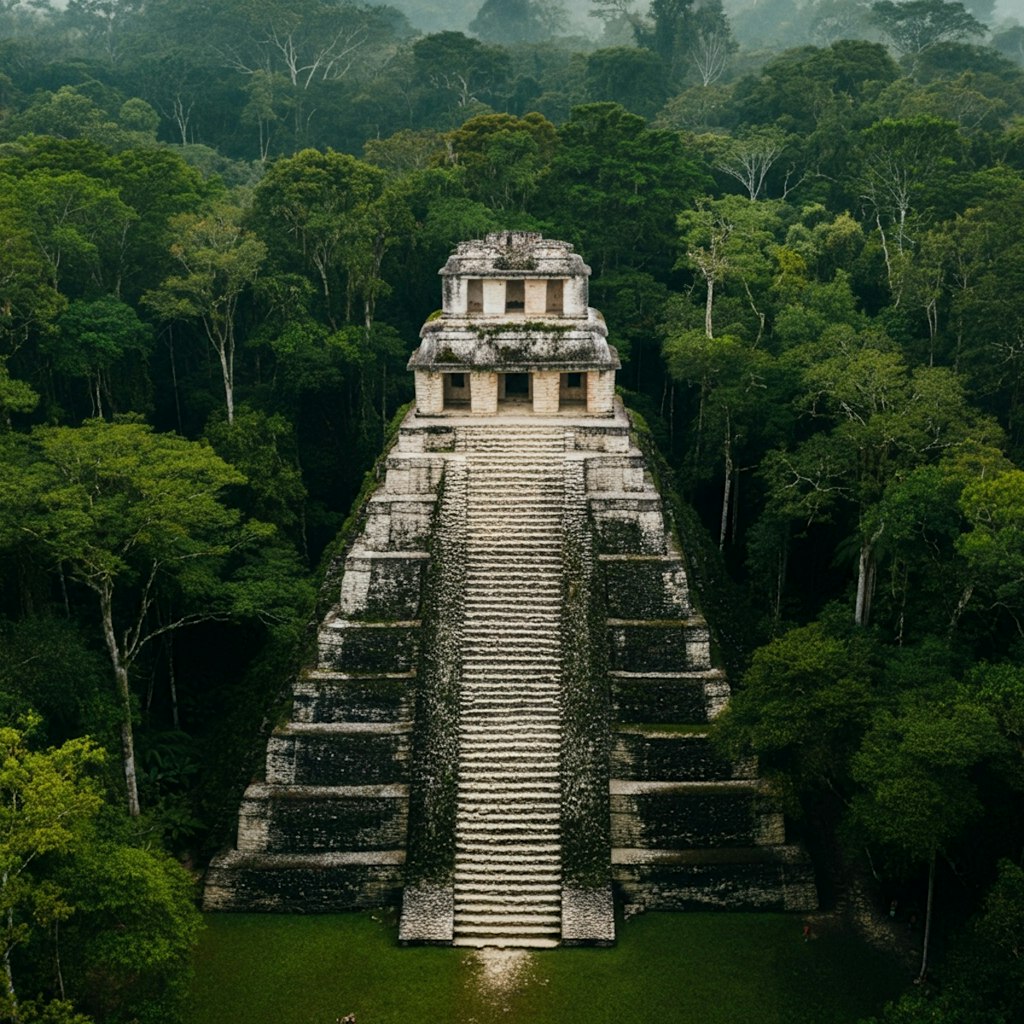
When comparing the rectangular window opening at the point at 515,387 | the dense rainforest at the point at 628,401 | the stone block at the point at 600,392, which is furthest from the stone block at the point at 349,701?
the rectangular window opening at the point at 515,387

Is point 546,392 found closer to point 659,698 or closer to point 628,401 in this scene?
point 659,698

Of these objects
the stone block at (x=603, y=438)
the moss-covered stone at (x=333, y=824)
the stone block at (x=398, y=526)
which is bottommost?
the moss-covered stone at (x=333, y=824)

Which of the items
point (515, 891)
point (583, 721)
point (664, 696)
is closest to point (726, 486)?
point (664, 696)

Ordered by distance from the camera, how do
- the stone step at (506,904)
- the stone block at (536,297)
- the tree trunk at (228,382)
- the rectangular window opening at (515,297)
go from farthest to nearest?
the tree trunk at (228,382) < the rectangular window opening at (515,297) < the stone block at (536,297) < the stone step at (506,904)

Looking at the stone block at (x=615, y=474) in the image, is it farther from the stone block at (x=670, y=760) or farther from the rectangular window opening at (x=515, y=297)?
the rectangular window opening at (x=515, y=297)

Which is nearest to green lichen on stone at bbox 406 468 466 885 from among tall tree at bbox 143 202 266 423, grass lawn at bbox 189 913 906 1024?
grass lawn at bbox 189 913 906 1024

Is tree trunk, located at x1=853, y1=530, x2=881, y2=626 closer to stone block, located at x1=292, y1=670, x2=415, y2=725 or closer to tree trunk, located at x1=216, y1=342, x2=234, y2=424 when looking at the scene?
stone block, located at x1=292, y1=670, x2=415, y2=725
